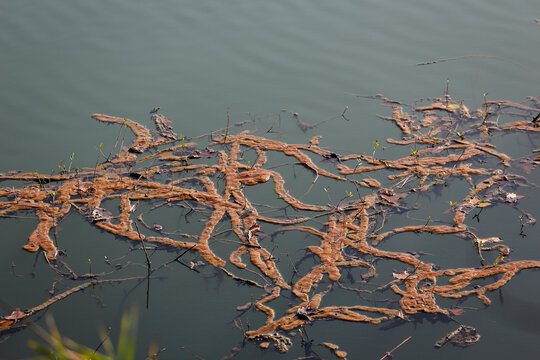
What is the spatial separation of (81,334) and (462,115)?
2.88 m

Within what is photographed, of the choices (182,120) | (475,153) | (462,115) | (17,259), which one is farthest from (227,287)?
(462,115)

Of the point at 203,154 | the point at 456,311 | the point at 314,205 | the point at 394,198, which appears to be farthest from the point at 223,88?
Result: the point at 456,311

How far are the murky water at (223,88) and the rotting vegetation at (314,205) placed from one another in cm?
8

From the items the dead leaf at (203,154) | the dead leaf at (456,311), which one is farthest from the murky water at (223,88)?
the dead leaf at (203,154)

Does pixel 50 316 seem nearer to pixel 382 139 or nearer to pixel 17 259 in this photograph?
pixel 17 259

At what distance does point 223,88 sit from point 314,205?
146 cm

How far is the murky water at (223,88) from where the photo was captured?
7.54ft

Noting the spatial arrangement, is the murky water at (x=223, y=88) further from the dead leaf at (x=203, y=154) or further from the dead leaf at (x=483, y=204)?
the dead leaf at (x=203, y=154)

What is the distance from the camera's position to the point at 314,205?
300 centimetres

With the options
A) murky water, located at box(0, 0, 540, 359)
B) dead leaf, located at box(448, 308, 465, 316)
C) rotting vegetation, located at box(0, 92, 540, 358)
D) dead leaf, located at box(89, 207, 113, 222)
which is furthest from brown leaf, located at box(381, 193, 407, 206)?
dead leaf, located at box(89, 207, 113, 222)

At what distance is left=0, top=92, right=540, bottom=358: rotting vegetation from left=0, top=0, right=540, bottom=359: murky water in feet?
0.27

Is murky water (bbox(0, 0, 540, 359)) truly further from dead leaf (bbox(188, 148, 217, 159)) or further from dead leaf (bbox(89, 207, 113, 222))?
dead leaf (bbox(188, 148, 217, 159))

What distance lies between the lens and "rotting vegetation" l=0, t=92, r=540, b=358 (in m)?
2.46

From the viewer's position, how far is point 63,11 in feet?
16.1
